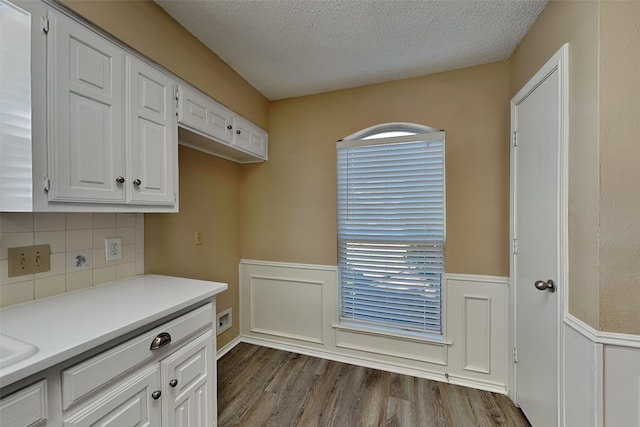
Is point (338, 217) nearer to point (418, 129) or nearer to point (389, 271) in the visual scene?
point (389, 271)

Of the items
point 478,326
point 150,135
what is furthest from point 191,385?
point 478,326

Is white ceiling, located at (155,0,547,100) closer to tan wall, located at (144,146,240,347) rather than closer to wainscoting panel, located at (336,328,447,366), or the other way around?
tan wall, located at (144,146,240,347)

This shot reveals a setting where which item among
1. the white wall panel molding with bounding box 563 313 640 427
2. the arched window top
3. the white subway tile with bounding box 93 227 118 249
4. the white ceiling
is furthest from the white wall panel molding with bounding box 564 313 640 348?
the white subway tile with bounding box 93 227 118 249

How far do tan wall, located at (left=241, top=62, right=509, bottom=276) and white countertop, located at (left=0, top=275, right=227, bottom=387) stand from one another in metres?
1.19

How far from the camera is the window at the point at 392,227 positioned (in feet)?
6.92

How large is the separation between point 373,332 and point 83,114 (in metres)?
2.37

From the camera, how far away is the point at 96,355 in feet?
2.93

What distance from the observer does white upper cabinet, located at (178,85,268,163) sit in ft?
5.39

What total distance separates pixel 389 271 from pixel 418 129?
1.23 m

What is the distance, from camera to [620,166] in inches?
40.1

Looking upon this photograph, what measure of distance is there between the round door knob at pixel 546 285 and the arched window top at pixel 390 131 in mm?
1285

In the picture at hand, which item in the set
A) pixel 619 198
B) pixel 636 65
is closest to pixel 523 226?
pixel 619 198

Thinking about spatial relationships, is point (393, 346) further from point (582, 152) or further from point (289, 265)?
point (582, 152)

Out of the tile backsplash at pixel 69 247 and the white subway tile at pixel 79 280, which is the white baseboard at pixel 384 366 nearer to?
the tile backsplash at pixel 69 247
